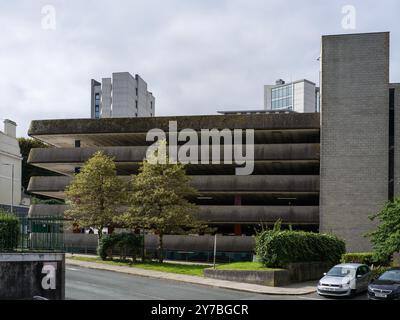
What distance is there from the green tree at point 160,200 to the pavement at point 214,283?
15.3 ft

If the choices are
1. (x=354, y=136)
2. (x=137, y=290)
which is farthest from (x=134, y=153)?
(x=137, y=290)

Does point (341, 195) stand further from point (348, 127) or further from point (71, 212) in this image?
point (71, 212)

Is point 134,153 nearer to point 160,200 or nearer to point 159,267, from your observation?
point 160,200

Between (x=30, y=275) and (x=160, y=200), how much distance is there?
24.3 meters

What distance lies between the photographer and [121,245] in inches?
1683

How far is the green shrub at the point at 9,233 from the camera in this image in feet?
63.7

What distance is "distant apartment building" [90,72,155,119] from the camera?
129500 millimetres

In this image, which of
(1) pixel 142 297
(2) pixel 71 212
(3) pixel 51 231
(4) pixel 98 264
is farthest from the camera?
(2) pixel 71 212

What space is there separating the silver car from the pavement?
1491 mm

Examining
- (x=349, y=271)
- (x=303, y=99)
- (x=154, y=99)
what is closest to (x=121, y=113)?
(x=154, y=99)

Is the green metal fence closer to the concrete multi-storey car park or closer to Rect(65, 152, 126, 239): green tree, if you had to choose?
Rect(65, 152, 126, 239): green tree

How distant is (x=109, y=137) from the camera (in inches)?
2361

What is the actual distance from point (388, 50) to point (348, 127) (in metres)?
7.51

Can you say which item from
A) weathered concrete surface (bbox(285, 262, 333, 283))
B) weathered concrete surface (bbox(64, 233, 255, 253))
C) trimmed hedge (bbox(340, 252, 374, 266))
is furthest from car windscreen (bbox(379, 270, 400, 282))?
weathered concrete surface (bbox(64, 233, 255, 253))
